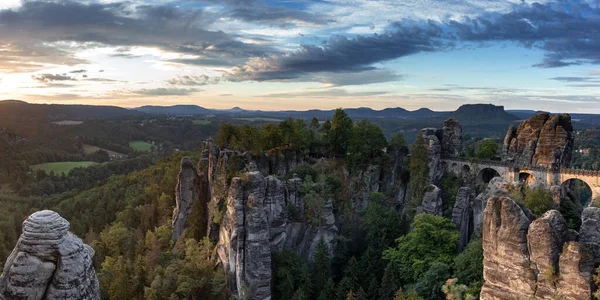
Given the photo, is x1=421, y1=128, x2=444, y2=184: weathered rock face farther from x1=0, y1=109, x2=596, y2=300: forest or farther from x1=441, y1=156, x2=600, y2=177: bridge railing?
x1=441, y1=156, x2=600, y2=177: bridge railing

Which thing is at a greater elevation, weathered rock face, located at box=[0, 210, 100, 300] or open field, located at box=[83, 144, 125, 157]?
weathered rock face, located at box=[0, 210, 100, 300]

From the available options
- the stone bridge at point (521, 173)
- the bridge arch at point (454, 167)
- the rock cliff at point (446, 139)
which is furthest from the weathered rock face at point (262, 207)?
the stone bridge at point (521, 173)

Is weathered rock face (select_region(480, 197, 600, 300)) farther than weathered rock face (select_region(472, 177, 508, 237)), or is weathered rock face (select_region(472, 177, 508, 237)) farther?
weathered rock face (select_region(472, 177, 508, 237))

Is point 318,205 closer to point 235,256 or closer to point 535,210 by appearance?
point 235,256

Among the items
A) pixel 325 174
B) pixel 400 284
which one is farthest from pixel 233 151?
pixel 400 284

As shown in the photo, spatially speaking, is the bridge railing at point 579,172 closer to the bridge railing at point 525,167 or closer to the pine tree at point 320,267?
the bridge railing at point 525,167

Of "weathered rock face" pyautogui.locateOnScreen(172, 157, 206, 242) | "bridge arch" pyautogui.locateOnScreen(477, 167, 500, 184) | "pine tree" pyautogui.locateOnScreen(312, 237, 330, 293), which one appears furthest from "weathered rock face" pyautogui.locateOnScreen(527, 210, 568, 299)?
"weathered rock face" pyautogui.locateOnScreen(172, 157, 206, 242)
